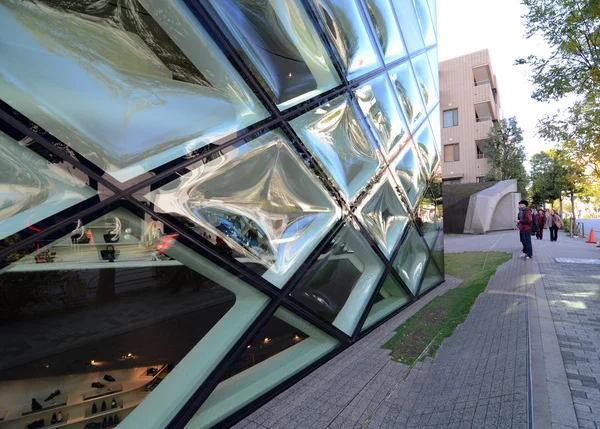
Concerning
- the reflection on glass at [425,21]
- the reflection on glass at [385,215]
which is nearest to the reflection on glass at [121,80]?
the reflection on glass at [385,215]

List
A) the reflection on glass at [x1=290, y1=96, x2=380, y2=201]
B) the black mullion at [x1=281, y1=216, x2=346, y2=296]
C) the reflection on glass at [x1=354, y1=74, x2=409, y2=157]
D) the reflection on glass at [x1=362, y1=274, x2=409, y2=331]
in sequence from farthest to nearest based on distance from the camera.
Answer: the reflection on glass at [x1=362, y1=274, x2=409, y2=331]
the reflection on glass at [x1=354, y1=74, x2=409, y2=157]
the reflection on glass at [x1=290, y1=96, x2=380, y2=201]
the black mullion at [x1=281, y1=216, x2=346, y2=296]

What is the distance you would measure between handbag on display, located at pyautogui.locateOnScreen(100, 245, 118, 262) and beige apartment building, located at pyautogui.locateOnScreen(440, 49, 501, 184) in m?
35.4

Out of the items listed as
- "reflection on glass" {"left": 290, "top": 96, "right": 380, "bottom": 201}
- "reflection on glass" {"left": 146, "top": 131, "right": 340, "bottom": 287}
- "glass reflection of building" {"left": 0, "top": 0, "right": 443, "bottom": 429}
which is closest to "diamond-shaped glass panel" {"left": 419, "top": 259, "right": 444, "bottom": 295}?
"glass reflection of building" {"left": 0, "top": 0, "right": 443, "bottom": 429}

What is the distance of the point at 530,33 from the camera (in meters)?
10.4

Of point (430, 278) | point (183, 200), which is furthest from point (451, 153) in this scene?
point (183, 200)

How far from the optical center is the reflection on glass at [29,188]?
2119 mm

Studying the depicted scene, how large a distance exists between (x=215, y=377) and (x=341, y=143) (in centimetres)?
352

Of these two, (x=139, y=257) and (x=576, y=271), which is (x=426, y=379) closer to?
(x=139, y=257)

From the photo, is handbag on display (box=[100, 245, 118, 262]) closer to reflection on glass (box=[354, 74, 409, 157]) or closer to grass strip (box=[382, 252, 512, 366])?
grass strip (box=[382, 252, 512, 366])

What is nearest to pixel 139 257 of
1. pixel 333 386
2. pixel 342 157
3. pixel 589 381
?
pixel 333 386

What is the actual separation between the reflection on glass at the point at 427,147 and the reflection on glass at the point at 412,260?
6.64 feet

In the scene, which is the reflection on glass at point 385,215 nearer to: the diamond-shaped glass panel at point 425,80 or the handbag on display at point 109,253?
the diamond-shaped glass panel at point 425,80

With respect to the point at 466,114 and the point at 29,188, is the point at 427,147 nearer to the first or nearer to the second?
the point at 29,188

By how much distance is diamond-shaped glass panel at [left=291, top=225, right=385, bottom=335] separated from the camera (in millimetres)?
4355
